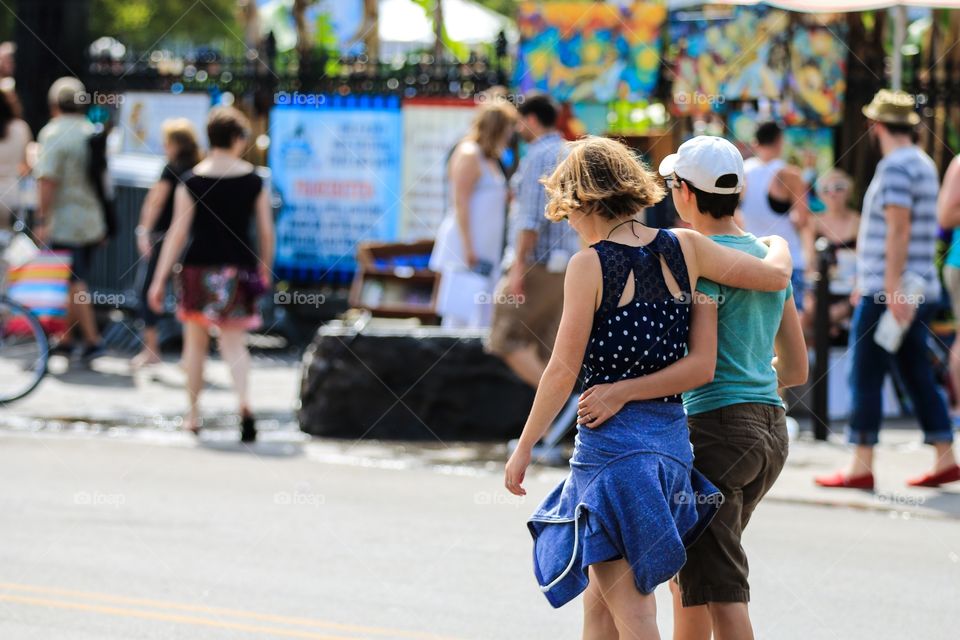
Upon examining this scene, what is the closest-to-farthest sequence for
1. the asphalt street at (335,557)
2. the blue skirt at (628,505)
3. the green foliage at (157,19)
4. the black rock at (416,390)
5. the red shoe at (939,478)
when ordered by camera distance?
the blue skirt at (628,505) → the asphalt street at (335,557) → the red shoe at (939,478) → the black rock at (416,390) → the green foliage at (157,19)

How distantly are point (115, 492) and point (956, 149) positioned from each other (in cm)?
859

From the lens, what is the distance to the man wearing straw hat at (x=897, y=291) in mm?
7762

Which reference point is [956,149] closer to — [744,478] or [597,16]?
[597,16]

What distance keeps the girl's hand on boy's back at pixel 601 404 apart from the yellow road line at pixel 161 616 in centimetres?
164

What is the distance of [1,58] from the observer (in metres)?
15.1

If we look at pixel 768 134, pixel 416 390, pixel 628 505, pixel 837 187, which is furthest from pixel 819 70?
pixel 628 505

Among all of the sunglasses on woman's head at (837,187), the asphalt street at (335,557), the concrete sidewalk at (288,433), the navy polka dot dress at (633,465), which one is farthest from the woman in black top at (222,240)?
the navy polka dot dress at (633,465)

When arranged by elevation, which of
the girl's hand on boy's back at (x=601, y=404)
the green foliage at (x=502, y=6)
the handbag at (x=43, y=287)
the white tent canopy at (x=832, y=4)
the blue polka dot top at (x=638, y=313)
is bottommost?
the handbag at (x=43, y=287)

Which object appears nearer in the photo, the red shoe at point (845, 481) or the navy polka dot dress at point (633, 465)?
the navy polka dot dress at point (633, 465)

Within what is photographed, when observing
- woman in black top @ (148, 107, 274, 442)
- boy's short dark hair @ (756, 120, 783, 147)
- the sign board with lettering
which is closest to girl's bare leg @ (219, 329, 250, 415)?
woman in black top @ (148, 107, 274, 442)

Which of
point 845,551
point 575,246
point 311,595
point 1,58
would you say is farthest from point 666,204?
point 1,58

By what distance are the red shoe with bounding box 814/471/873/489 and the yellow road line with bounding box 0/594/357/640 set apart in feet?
12.2

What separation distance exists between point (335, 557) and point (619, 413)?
9.03 feet

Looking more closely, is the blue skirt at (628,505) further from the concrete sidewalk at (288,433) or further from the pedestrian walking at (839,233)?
the pedestrian walking at (839,233)
